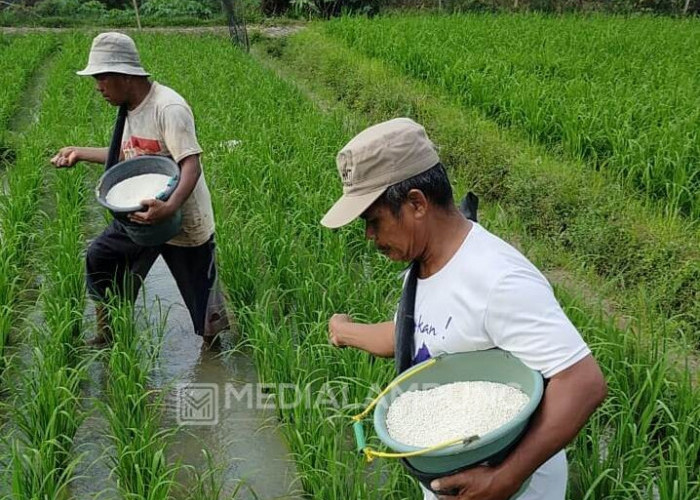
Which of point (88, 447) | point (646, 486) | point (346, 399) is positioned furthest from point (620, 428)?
point (88, 447)

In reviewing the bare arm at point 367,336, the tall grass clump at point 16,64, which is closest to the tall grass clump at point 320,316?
the bare arm at point 367,336

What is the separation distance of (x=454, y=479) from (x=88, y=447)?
6.32 ft

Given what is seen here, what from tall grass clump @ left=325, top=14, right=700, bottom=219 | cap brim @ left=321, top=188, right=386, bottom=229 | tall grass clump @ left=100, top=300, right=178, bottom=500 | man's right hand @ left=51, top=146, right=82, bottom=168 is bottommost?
tall grass clump @ left=100, top=300, right=178, bottom=500

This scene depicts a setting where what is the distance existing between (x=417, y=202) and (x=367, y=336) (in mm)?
456

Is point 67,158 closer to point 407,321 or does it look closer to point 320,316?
point 320,316

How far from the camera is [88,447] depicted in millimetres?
2809

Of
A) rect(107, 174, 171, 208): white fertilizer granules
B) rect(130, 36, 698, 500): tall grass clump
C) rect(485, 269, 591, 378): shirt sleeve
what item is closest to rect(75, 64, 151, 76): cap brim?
rect(107, 174, 171, 208): white fertilizer granules

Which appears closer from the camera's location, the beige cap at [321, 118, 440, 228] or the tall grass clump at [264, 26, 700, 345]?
the beige cap at [321, 118, 440, 228]

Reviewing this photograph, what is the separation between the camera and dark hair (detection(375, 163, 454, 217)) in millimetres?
1314

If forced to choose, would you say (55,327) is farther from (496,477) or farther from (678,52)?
(678,52)

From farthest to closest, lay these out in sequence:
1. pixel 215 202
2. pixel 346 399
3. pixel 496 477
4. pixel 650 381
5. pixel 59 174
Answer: pixel 59 174, pixel 215 202, pixel 346 399, pixel 650 381, pixel 496 477

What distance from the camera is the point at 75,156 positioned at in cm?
312

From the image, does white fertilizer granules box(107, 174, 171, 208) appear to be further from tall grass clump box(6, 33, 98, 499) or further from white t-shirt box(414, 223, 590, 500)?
white t-shirt box(414, 223, 590, 500)

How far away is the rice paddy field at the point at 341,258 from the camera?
245 cm
